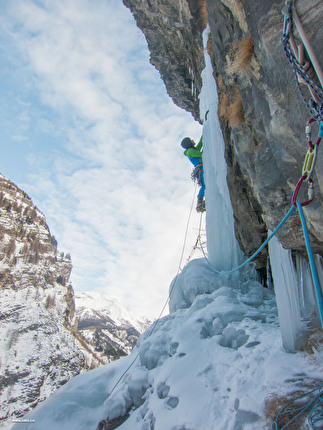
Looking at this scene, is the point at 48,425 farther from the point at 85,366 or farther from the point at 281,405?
the point at 85,366

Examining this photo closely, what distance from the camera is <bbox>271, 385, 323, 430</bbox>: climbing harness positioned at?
219 centimetres

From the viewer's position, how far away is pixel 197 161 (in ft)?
27.2

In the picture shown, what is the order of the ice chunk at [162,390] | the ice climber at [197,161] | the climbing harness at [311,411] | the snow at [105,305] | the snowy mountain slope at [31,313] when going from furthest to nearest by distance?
the snow at [105,305] < the snowy mountain slope at [31,313] < the ice climber at [197,161] < the ice chunk at [162,390] < the climbing harness at [311,411]

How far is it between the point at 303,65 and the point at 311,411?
→ 264cm

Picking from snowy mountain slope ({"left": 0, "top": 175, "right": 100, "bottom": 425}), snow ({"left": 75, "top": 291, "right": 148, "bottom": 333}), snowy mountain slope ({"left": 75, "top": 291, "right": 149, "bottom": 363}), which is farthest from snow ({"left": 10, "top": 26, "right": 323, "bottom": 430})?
snow ({"left": 75, "top": 291, "right": 148, "bottom": 333})

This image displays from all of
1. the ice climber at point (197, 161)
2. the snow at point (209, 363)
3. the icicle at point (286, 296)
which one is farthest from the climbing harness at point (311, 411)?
the ice climber at point (197, 161)

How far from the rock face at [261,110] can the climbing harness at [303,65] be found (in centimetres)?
8

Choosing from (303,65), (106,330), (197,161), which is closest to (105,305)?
(106,330)

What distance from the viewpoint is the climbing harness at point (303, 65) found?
162cm

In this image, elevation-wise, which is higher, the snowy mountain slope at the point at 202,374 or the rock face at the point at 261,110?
the rock face at the point at 261,110

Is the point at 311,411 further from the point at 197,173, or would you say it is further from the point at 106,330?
the point at 106,330

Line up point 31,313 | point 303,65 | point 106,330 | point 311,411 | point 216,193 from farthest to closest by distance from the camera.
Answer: point 106,330, point 31,313, point 216,193, point 311,411, point 303,65

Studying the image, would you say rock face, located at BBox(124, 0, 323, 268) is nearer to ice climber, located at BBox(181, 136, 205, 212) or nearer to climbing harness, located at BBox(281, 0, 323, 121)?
climbing harness, located at BBox(281, 0, 323, 121)

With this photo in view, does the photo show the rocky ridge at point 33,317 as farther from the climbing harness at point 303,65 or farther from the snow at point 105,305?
the climbing harness at point 303,65
